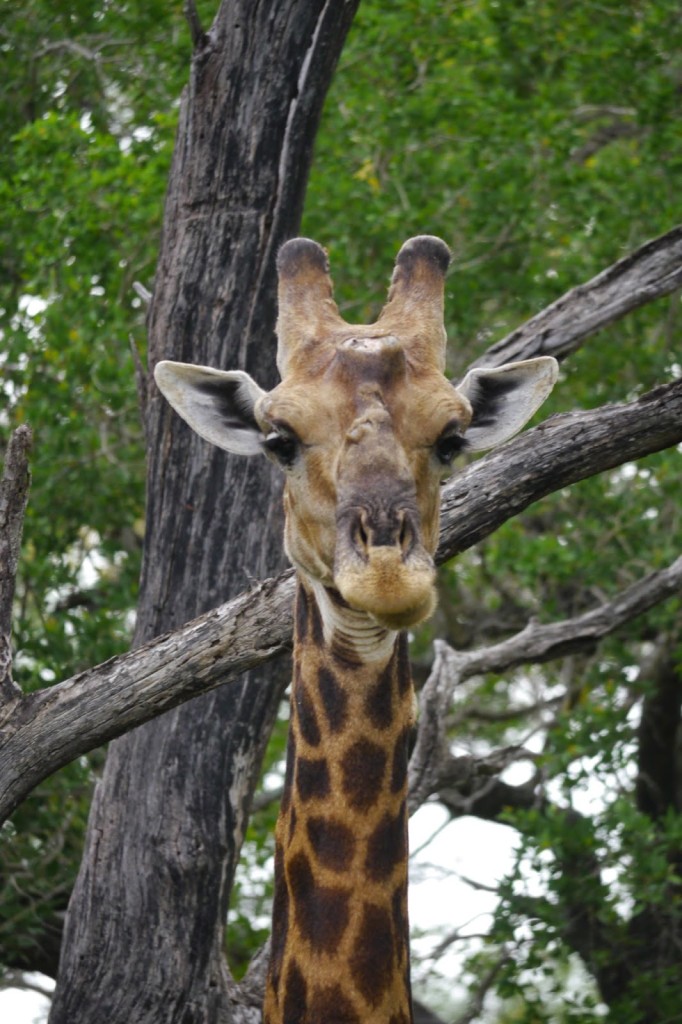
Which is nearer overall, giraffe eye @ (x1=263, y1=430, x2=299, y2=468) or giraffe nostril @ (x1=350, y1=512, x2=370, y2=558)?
giraffe nostril @ (x1=350, y1=512, x2=370, y2=558)

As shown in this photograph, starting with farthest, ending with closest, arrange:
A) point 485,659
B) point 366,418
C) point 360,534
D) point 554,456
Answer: point 485,659, point 554,456, point 366,418, point 360,534

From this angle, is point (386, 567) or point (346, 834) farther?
point (346, 834)

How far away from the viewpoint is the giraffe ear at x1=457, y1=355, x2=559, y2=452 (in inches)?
180

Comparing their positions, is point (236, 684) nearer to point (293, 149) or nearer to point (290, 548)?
point (290, 548)

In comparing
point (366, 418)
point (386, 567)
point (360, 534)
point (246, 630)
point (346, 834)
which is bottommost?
point (346, 834)

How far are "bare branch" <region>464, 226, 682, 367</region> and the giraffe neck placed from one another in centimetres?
180

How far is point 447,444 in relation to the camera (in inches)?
164

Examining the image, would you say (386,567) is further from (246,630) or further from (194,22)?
(194,22)

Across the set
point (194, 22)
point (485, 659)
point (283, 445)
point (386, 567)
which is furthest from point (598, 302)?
point (386, 567)

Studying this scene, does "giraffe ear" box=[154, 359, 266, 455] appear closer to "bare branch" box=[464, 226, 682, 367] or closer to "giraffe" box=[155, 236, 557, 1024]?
"giraffe" box=[155, 236, 557, 1024]

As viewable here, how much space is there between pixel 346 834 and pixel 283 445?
3.92ft

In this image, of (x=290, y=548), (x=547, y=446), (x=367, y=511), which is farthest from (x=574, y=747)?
(x=367, y=511)

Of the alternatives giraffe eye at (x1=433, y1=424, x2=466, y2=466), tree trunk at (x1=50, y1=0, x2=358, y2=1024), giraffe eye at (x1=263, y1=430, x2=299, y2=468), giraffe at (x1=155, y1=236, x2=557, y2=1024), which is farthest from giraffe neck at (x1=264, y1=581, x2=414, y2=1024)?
tree trunk at (x1=50, y1=0, x2=358, y2=1024)

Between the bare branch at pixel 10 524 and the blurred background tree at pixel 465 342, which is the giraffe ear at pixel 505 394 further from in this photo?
the blurred background tree at pixel 465 342
